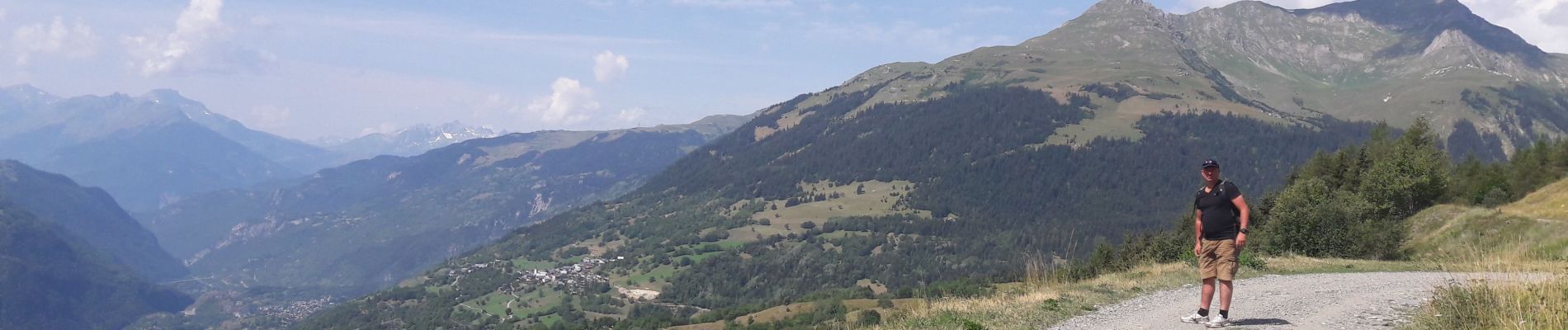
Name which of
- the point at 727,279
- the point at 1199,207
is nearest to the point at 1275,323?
the point at 1199,207

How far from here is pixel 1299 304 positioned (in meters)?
14.7

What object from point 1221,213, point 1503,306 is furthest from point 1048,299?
point 1503,306

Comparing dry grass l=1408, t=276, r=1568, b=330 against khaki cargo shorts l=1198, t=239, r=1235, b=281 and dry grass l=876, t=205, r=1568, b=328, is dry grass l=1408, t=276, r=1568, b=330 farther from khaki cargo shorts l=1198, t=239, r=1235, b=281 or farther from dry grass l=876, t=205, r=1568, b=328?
khaki cargo shorts l=1198, t=239, r=1235, b=281

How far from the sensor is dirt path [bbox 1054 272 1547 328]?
12789 mm

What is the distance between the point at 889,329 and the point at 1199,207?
17.4 feet

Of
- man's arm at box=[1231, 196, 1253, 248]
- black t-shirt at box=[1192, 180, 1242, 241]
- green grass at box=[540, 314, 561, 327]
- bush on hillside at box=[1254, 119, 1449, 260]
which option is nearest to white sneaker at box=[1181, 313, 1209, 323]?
black t-shirt at box=[1192, 180, 1242, 241]

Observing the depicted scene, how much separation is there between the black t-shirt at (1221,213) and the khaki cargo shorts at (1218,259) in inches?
4.1

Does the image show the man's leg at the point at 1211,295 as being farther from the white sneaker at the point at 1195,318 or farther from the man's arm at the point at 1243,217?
the man's arm at the point at 1243,217

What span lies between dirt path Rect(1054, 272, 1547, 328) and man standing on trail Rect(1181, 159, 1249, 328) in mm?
367

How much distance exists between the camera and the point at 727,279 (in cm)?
19975

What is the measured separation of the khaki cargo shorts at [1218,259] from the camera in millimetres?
12312

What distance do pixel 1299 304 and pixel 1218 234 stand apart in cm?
368

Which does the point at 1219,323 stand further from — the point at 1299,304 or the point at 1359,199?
the point at 1359,199

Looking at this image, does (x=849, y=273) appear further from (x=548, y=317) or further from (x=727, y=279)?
(x=548, y=317)
